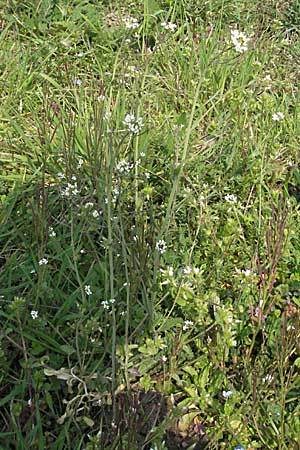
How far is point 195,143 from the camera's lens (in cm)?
270

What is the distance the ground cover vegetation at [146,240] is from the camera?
186cm

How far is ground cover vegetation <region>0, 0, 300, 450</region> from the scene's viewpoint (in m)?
1.86

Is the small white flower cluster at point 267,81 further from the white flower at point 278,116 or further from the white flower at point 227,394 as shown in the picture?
the white flower at point 227,394

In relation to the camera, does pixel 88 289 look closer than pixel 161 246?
Yes

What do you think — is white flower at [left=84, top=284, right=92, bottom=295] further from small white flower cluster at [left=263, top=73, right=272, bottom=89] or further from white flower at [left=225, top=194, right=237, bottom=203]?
small white flower cluster at [left=263, top=73, right=272, bottom=89]

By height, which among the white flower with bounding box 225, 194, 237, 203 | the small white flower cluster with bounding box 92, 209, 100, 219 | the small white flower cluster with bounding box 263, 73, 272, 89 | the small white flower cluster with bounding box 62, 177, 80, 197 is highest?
the small white flower cluster with bounding box 263, 73, 272, 89

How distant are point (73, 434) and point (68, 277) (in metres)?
0.53

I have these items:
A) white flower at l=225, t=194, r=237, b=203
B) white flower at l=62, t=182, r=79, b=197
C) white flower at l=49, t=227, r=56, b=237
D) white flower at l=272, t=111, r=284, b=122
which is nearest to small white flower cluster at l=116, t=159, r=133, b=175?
white flower at l=62, t=182, r=79, b=197

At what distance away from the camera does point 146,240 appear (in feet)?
6.94

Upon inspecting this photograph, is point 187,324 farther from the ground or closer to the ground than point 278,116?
closer to the ground

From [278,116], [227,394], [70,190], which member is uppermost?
[278,116]

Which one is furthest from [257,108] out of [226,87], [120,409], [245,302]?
[120,409]

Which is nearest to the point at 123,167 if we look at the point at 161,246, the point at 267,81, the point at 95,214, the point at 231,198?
the point at 95,214

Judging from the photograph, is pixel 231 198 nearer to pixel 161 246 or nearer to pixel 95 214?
pixel 161 246
